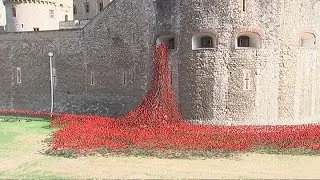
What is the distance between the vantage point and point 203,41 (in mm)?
20547

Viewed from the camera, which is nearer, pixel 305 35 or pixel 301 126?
pixel 301 126

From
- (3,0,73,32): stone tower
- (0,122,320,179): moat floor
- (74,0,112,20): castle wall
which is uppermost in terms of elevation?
(74,0,112,20): castle wall

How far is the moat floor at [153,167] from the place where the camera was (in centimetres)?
1248

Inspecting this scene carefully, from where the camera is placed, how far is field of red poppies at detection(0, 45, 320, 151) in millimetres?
16016

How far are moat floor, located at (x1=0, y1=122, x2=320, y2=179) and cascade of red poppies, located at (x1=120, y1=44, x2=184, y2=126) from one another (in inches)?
214

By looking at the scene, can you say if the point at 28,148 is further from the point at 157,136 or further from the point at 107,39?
the point at 107,39

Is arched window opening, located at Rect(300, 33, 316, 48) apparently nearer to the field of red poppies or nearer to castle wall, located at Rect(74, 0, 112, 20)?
the field of red poppies

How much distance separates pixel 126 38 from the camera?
77.2 ft

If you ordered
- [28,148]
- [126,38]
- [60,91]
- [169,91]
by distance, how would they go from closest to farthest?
[28,148]
[169,91]
[126,38]
[60,91]

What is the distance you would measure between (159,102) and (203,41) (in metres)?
3.56

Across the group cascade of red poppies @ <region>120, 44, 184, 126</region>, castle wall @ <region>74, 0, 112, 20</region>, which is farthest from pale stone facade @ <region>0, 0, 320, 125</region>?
castle wall @ <region>74, 0, 112, 20</region>

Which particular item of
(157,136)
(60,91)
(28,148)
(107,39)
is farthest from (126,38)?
(28,148)

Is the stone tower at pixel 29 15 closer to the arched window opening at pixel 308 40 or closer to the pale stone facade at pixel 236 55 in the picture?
the pale stone facade at pixel 236 55

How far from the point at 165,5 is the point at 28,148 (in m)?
9.13
